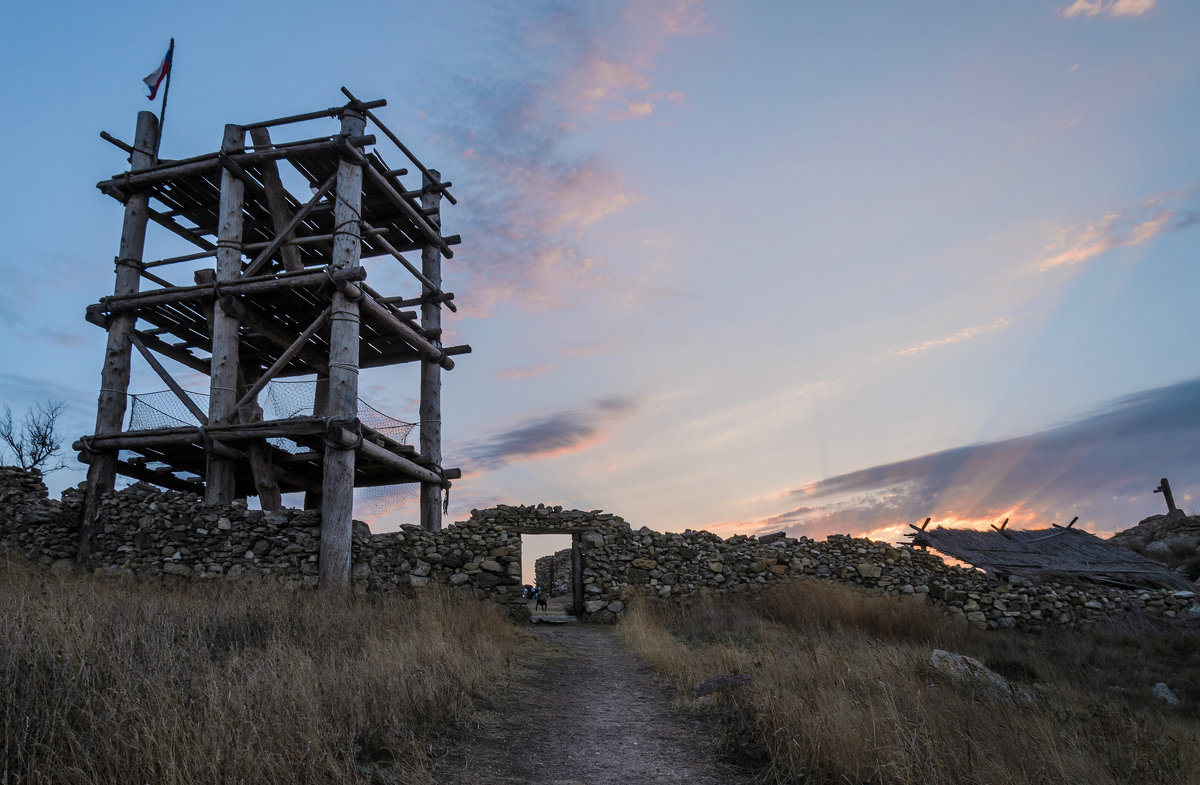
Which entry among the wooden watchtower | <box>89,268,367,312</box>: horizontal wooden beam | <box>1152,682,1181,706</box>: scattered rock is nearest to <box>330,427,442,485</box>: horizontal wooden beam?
the wooden watchtower

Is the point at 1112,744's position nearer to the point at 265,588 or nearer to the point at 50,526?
the point at 265,588

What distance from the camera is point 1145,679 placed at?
38.6 ft

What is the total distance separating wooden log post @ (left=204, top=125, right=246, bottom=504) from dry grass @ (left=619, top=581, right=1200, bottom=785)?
977cm

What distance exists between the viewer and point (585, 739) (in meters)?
6.10

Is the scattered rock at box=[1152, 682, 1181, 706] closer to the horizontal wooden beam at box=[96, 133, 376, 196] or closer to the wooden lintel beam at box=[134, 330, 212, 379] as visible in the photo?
the horizontal wooden beam at box=[96, 133, 376, 196]

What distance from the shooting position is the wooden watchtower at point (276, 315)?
47.6 feet

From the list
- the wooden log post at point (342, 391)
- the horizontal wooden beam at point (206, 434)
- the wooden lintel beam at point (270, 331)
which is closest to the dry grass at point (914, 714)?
the wooden log post at point (342, 391)

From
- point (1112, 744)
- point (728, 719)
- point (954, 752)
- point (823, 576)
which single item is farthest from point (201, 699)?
point (823, 576)

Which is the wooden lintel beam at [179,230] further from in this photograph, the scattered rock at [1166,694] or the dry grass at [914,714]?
the scattered rock at [1166,694]

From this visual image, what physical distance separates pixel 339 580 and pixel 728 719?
9.51m

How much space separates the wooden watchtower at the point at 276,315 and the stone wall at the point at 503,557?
77 centimetres

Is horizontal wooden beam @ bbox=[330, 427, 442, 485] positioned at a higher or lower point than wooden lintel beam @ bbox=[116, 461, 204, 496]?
lower

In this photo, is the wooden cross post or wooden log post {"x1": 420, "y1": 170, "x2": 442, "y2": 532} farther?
the wooden cross post

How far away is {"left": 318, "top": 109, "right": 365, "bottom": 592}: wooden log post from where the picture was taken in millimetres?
13562
